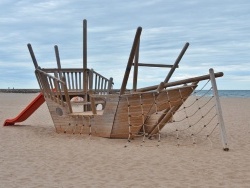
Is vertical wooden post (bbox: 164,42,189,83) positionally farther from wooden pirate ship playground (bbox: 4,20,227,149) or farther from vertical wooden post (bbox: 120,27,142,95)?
vertical wooden post (bbox: 120,27,142,95)

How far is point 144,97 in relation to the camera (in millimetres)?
9133

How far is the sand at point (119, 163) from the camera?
572cm

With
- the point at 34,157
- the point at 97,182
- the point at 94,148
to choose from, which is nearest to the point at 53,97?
the point at 94,148

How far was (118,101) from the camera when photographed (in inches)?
370

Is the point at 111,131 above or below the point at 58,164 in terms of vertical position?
above

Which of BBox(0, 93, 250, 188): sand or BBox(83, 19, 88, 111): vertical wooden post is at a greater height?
BBox(83, 19, 88, 111): vertical wooden post

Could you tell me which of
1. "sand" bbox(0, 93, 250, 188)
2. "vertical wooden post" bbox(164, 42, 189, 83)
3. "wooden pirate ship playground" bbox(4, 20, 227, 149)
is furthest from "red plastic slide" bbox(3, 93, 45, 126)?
"vertical wooden post" bbox(164, 42, 189, 83)

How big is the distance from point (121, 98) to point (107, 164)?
105 inches

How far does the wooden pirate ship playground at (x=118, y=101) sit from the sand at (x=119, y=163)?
419 millimetres

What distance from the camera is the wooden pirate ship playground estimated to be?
9023 millimetres

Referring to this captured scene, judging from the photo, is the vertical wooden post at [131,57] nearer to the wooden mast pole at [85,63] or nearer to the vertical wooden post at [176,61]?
the vertical wooden post at [176,61]

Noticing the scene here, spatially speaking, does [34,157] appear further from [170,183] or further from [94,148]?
[170,183]

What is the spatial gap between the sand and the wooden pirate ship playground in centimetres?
42

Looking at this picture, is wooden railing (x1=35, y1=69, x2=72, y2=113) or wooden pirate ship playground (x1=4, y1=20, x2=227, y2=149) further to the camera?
wooden railing (x1=35, y1=69, x2=72, y2=113)
